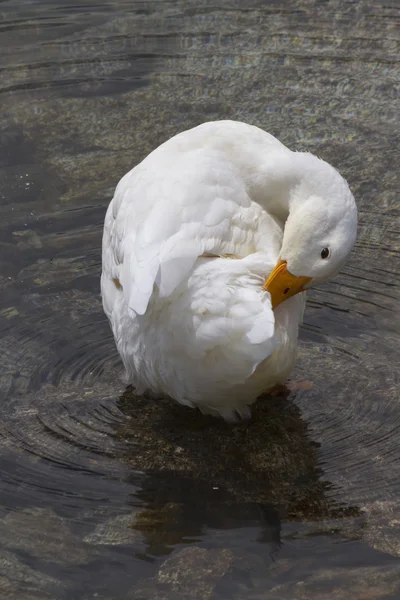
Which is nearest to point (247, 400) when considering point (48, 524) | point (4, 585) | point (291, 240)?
point (291, 240)

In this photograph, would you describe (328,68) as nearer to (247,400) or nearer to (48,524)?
(247,400)

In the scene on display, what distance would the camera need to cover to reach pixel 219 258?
435 centimetres

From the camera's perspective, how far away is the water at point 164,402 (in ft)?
13.4

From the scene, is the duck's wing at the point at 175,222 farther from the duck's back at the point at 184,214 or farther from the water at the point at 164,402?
the water at the point at 164,402

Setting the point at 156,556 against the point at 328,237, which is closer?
the point at 156,556

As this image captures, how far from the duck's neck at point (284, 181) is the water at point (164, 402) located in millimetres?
1021

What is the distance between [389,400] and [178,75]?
13.9 feet

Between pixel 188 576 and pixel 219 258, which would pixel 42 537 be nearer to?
pixel 188 576

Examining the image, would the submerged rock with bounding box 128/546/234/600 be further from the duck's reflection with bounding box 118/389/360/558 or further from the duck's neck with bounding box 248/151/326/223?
the duck's neck with bounding box 248/151/326/223

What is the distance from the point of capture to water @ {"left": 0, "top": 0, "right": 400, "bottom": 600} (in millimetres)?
4086

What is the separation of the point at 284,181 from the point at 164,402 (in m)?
1.36

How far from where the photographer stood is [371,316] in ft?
19.0

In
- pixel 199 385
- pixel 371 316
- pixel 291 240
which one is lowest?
pixel 371 316

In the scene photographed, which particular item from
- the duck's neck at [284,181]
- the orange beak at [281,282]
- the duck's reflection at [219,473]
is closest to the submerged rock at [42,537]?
the duck's reflection at [219,473]
